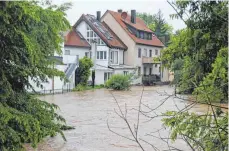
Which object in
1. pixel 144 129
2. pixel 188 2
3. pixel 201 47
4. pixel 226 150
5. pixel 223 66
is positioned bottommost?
pixel 144 129

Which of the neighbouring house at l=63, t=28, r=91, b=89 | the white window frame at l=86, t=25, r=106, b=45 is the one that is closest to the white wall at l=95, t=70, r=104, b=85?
the neighbouring house at l=63, t=28, r=91, b=89

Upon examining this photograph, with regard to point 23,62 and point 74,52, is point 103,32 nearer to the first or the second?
point 74,52

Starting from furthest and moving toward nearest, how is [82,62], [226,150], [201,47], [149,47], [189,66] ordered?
[149,47], [82,62], [189,66], [201,47], [226,150]

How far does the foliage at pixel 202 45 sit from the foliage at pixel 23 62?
115 inches

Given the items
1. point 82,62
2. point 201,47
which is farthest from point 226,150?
point 82,62

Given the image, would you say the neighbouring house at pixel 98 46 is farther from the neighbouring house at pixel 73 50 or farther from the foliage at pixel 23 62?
the foliage at pixel 23 62

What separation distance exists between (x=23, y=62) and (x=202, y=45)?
4.02 m

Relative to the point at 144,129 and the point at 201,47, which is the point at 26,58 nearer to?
the point at 201,47

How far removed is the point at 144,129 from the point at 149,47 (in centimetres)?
3311

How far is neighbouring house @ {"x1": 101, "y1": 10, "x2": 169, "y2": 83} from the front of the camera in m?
39.5

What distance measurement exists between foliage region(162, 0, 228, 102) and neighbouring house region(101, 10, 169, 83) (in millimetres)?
32538

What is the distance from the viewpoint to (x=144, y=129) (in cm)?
1147

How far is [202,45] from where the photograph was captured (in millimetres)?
3832

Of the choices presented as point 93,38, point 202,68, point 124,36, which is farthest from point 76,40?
point 202,68
